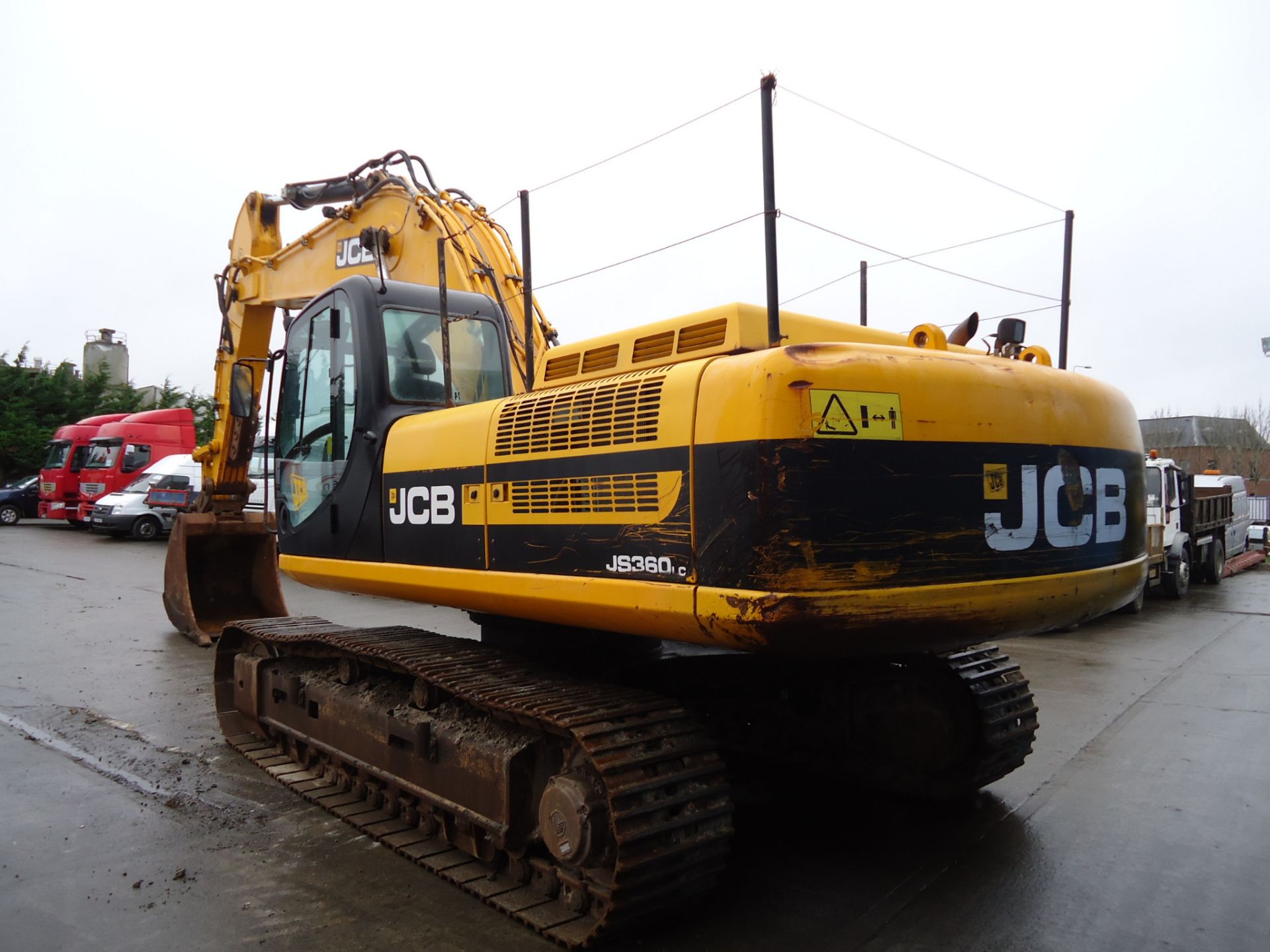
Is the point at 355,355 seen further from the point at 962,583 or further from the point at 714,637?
the point at 962,583

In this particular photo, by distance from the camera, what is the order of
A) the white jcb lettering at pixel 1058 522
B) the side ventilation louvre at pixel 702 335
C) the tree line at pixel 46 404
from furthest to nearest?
the tree line at pixel 46 404 → the side ventilation louvre at pixel 702 335 → the white jcb lettering at pixel 1058 522

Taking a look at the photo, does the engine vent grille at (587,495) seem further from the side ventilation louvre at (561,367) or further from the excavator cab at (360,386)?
the excavator cab at (360,386)

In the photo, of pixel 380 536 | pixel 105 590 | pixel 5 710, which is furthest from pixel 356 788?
pixel 105 590

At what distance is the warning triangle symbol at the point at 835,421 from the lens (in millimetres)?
2861

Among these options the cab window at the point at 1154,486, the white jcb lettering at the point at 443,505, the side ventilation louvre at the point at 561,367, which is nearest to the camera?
the side ventilation louvre at the point at 561,367

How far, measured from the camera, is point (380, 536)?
458 centimetres

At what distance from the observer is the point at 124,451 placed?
981 inches

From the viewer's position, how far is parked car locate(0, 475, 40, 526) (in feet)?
90.3

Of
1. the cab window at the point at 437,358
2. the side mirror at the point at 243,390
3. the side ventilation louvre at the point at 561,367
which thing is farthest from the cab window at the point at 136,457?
the side ventilation louvre at the point at 561,367

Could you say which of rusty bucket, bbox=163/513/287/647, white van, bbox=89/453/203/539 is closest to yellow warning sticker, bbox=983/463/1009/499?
rusty bucket, bbox=163/513/287/647

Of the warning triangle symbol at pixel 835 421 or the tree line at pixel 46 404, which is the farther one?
the tree line at pixel 46 404

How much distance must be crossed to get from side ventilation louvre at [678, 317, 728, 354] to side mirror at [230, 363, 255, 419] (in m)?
2.86

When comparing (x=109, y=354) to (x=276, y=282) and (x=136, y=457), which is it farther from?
(x=276, y=282)

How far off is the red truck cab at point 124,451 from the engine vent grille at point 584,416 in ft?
80.0
